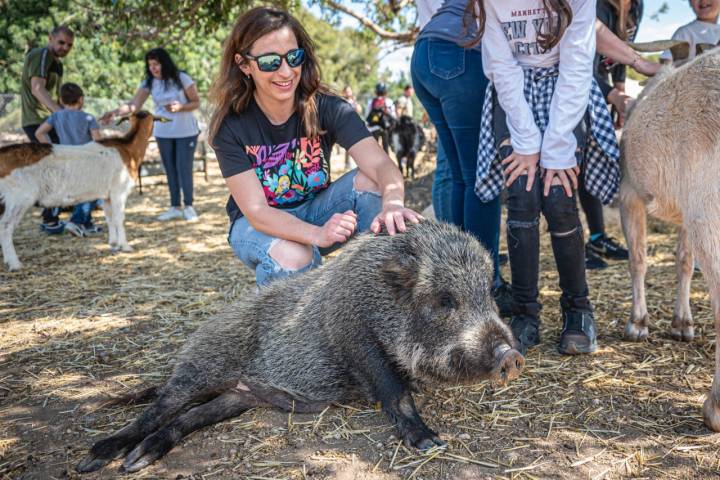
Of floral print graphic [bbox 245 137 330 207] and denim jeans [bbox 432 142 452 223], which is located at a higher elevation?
floral print graphic [bbox 245 137 330 207]

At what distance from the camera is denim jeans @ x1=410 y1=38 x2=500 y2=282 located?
337 cm

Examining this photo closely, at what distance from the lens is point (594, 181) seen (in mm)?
3170

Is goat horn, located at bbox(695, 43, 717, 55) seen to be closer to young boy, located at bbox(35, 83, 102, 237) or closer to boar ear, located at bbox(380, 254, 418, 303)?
boar ear, located at bbox(380, 254, 418, 303)

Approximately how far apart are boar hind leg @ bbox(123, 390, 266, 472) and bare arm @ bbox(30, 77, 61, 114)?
614cm

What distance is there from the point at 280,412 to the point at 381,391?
0.51 m

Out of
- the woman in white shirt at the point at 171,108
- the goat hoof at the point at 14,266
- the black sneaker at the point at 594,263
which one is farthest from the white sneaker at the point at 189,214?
the black sneaker at the point at 594,263

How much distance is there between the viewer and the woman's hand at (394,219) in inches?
110

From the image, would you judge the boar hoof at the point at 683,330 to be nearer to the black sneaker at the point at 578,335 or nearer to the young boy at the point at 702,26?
the black sneaker at the point at 578,335

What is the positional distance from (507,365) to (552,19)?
1687 millimetres

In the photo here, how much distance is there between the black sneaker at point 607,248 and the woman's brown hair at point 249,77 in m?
3.17

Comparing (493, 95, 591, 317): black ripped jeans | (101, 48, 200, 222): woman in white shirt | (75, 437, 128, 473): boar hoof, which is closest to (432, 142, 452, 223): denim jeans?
(493, 95, 591, 317): black ripped jeans

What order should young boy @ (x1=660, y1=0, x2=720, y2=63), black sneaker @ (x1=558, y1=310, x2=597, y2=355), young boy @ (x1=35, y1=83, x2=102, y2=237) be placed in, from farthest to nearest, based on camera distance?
young boy @ (x1=35, y1=83, x2=102, y2=237) < young boy @ (x1=660, y1=0, x2=720, y2=63) < black sneaker @ (x1=558, y1=310, x2=597, y2=355)

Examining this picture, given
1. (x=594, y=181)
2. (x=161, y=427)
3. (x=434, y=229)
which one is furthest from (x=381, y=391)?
(x=594, y=181)

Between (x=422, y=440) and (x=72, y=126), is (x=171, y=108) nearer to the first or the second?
(x=72, y=126)
